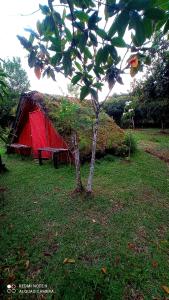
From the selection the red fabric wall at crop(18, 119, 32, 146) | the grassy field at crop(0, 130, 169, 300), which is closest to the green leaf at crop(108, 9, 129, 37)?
the grassy field at crop(0, 130, 169, 300)

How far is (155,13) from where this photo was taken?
0.91 meters

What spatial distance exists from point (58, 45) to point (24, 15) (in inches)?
16.1

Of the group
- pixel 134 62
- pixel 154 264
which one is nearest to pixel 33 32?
pixel 134 62

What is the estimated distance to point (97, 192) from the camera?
218 inches

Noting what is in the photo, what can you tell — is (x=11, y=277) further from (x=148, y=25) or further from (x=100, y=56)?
(x=148, y=25)

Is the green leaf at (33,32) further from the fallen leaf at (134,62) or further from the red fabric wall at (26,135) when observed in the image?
the red fabric wall at (26,135)

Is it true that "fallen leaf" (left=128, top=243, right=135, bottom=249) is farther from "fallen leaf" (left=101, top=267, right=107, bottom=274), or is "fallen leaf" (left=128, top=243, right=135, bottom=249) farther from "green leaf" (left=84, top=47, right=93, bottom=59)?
"green leaf" (left=84, top=47, right=93, bottom=59)

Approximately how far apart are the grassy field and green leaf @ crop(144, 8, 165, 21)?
2.78m

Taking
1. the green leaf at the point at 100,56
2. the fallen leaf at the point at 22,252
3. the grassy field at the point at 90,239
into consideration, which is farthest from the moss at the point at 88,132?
the green leaf at the point at 100,56

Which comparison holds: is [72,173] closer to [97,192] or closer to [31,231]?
[97,192]

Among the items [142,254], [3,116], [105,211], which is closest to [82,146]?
[105,211]

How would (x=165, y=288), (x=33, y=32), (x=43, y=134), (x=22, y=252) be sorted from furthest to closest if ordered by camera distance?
(x=43, y=134), (x=22, y=252), (x=165, y=288), (x=33, y=32)

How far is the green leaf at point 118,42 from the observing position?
103 centimetres

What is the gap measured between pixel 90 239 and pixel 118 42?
3.26 metres
